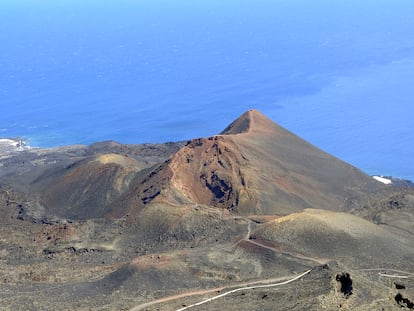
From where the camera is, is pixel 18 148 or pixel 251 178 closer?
pixel 251 178

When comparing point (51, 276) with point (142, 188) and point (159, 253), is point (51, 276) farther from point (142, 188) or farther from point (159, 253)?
point (142, 188)

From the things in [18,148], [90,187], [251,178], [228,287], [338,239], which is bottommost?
[228,287]

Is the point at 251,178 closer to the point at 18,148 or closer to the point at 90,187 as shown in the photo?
the point at 90,187

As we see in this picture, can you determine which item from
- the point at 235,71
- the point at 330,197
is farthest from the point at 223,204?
the point at 235,71

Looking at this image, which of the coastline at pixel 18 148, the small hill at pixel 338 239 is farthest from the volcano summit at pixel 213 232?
the coastline at pixel 18 148

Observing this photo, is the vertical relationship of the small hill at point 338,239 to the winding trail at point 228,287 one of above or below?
above

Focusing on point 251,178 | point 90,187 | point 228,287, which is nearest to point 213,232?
point 251,178

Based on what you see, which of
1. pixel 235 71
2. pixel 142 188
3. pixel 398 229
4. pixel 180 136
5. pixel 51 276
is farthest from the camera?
pixel 235 71

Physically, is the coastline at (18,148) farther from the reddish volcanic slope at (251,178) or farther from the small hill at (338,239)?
the small hill at (338,239)
